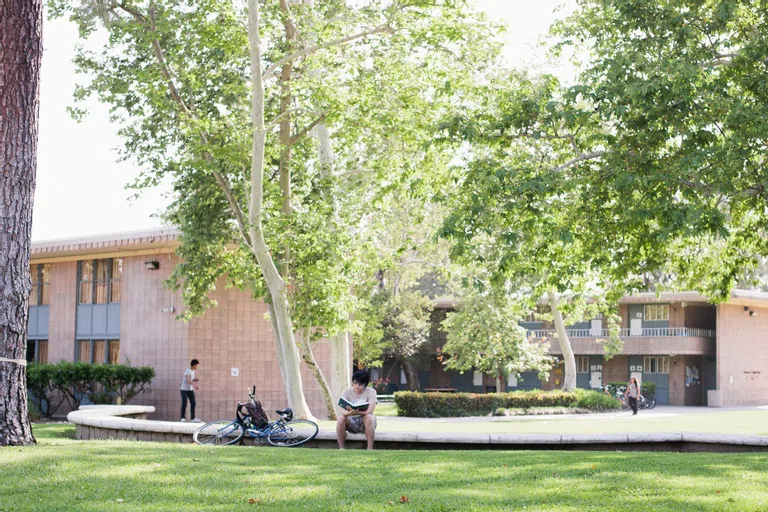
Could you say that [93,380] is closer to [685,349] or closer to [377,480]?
[377,480]

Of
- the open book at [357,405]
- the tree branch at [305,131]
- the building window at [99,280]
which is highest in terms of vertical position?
the tree branch at [305,131]

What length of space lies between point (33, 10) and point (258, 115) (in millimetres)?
7087

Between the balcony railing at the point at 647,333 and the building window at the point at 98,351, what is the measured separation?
2376 centimetres

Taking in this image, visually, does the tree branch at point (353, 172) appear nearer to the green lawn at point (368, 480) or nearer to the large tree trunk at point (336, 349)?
the large tree trunk at point (336, 349)

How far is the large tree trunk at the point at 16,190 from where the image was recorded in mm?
11688

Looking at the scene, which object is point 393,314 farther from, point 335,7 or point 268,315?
point 335,7

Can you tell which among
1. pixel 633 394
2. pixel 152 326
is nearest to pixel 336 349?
pixel 152 326

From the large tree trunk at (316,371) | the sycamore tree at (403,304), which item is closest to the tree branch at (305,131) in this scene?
the large tree trunk at (316,371)

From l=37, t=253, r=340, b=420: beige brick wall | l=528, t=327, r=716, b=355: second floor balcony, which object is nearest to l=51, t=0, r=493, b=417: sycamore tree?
l=37, t=253, r=340, b=420: beige brick wall

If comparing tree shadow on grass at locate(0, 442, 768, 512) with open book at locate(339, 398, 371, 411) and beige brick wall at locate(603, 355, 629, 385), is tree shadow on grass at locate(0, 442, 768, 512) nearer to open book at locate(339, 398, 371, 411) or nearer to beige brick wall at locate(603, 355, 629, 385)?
open book at locate(339, 398, 371, 411)

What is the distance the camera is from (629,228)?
1686cm

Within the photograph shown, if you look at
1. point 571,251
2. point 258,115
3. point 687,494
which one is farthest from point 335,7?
point 687,494

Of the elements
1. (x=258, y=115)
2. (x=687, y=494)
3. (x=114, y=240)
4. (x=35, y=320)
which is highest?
(x=258, y=115)

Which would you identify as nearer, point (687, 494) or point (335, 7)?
point (687, 494)
